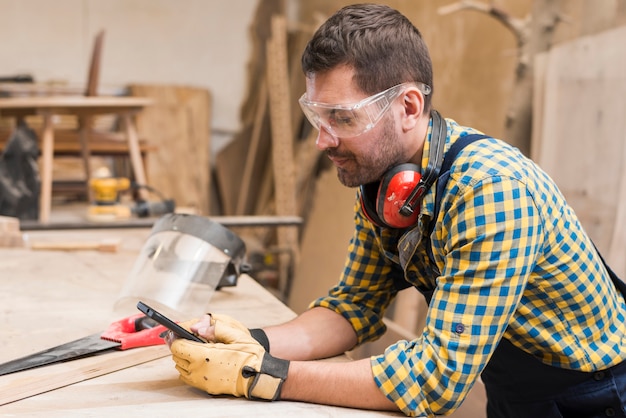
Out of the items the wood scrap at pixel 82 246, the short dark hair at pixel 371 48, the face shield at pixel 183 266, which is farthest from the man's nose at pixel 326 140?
the wood scrap at pixel 82 246

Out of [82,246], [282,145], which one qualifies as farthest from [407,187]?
[282,145]

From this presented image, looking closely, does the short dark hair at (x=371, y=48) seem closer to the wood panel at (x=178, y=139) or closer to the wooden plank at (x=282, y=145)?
the wooden plank at (x=282, y=145)

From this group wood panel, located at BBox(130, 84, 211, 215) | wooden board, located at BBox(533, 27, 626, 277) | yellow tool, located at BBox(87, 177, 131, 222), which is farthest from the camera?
wood panel, located at BBox(130, 84, 211, 215)

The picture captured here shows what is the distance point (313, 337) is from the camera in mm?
2018

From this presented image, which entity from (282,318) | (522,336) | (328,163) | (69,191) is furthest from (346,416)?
(328,163)

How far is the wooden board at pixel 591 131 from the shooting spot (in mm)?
3072

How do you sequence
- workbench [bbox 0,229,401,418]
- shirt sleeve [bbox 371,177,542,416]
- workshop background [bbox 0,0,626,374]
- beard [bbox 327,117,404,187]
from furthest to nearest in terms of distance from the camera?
workshop background [bbox 0,0,626,374], beard [bbox 327,117,404,187], workbench [bbox 0,229,401,418], shirt sleeve [bbox 371,177,542,416]

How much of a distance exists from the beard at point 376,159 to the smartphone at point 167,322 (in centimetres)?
52

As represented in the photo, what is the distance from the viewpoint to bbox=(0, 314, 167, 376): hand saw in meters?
1.86

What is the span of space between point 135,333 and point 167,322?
45cm

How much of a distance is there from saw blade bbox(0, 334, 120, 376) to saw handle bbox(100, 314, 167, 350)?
2 cm

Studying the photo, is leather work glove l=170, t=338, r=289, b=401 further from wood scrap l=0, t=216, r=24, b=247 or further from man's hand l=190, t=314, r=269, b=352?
wood scrap l=0, t=216, r=24, b=247

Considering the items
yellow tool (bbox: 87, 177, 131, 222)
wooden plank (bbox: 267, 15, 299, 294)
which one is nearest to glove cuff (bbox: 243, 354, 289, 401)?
yellow tool (bbox: 87, 177, 131, 222)

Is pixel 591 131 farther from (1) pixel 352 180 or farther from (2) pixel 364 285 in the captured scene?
(1) pixel 352 180
